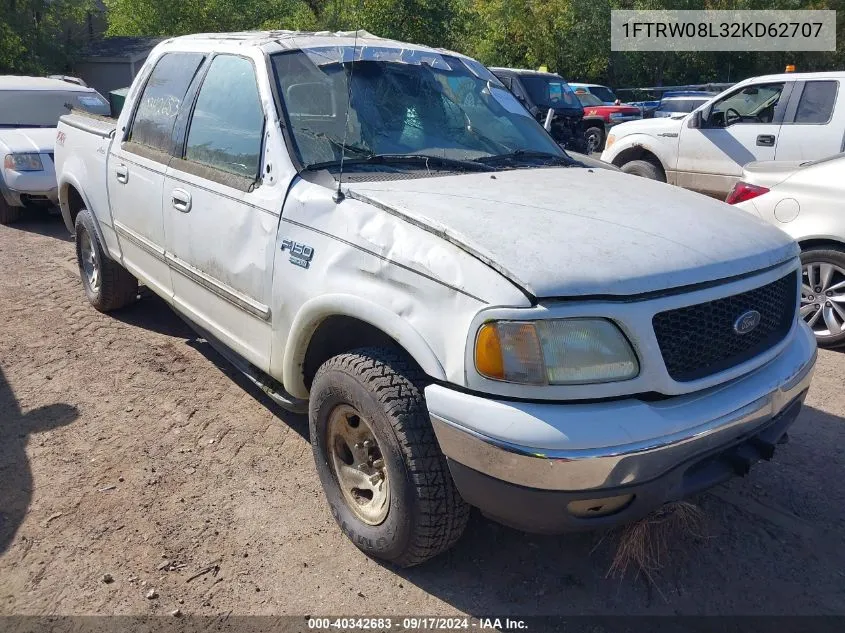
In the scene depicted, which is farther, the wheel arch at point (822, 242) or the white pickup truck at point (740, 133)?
the white pickup truck at point (740, 133)

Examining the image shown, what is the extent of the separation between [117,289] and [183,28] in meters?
29.3

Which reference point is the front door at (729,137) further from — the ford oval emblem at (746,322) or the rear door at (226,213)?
the rear door at (226,213)

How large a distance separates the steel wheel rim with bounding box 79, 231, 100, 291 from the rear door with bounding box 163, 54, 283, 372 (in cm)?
184

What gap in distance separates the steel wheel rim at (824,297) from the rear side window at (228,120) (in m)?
3.69

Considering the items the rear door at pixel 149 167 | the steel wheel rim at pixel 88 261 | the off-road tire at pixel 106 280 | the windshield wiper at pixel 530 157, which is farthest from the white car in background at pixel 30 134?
the windshield wiper at pixel 530 157

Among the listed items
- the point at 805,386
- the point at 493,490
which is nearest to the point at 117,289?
the point at 493,490

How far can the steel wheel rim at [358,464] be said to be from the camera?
2811mm

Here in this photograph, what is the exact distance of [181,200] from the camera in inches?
148

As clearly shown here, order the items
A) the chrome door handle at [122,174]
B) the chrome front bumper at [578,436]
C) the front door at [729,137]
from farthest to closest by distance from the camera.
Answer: the front door at [729,137] < the chrome door handle at [122,174] < the chrome front bumper at [578,436]

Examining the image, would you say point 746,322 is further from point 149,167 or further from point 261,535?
point 149,167

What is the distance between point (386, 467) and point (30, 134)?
8.30m

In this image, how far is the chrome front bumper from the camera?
7.08 ft

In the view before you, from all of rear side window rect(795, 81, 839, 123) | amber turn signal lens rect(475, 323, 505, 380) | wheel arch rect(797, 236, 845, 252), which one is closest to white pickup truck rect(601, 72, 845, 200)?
rear side window rect(795, 81, 839, 123)

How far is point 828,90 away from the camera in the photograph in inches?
312
